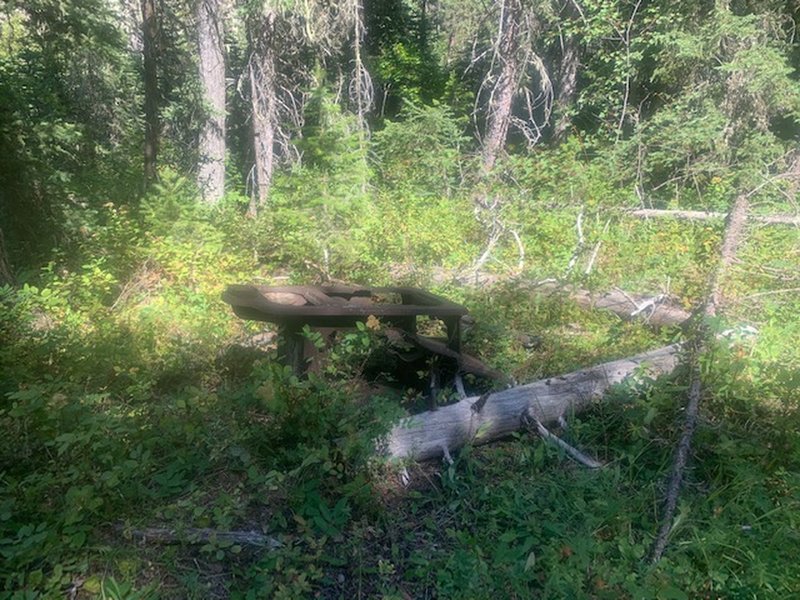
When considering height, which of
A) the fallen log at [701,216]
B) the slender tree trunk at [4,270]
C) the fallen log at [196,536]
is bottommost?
the fallen log at [196,536]

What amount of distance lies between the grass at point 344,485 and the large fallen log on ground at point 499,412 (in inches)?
5.4

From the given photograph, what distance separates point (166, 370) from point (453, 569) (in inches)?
133

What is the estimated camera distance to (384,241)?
338 inches

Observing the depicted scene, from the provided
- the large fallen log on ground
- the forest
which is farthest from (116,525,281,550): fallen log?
the large fallen log on ground

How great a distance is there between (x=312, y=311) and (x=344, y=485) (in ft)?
4.92

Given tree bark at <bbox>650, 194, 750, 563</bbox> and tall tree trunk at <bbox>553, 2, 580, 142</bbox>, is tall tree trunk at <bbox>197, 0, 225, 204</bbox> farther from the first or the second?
tall tree trunk at <bbox>553, 2, 580, 142</bbox>

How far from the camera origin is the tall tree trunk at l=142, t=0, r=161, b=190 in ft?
27.3

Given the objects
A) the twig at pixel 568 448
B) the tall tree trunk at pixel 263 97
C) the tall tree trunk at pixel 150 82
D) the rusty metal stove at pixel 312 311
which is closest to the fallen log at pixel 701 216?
the rusty metal stove at pixel 312 311

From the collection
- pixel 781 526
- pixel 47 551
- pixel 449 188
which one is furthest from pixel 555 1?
pixel 47 551

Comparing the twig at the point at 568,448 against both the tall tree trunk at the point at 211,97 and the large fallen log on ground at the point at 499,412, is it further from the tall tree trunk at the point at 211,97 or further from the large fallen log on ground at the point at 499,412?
the tall tree trunk at the point at 211,97

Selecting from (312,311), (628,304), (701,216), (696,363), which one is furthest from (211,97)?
(696,363)

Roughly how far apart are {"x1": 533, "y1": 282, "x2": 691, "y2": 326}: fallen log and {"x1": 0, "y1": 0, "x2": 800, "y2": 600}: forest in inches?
2.0

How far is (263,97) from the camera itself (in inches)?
474

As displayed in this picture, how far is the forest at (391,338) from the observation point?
3.01 metres
